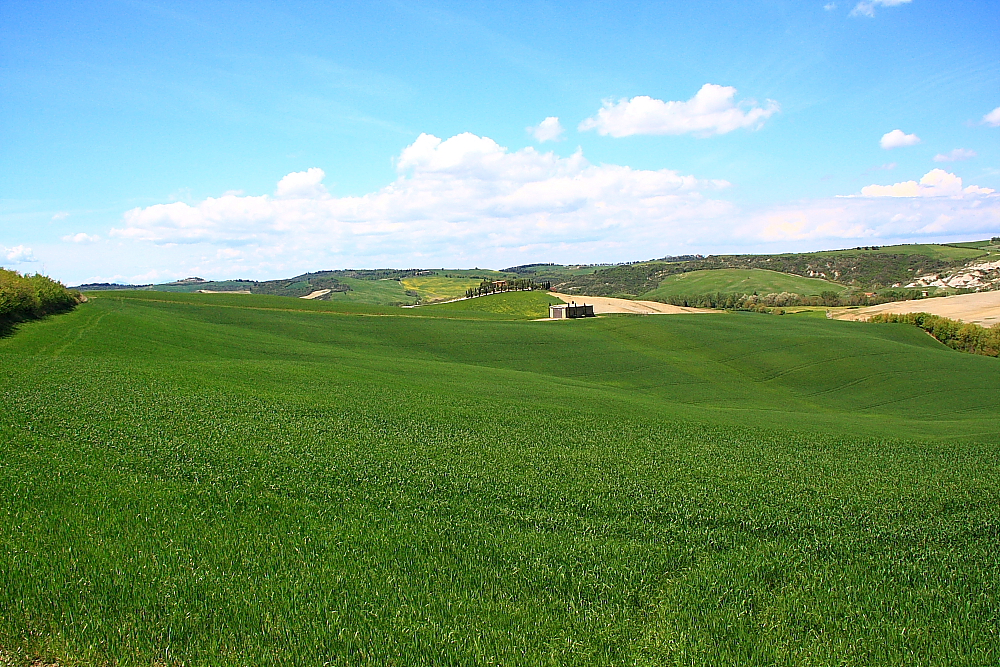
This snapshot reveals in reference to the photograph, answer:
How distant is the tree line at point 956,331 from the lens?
6962 cm

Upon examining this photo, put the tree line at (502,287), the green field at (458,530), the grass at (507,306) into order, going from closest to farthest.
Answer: the green field at (458,530) < the grass at (507,306) < the tree line at (502,287)

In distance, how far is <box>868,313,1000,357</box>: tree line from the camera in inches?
2741

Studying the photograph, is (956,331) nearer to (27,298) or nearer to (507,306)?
(507,306)

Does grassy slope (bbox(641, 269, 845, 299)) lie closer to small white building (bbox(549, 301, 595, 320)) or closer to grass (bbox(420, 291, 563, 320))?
grass (bbox(420, 291, 563, 320))

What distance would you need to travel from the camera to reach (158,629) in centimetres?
857

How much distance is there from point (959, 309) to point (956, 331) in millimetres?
19755

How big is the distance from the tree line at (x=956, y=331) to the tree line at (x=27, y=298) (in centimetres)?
8807

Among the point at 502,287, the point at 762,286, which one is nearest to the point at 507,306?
the point at 502,287

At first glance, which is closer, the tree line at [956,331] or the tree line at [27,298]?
the tree line at [27,298]

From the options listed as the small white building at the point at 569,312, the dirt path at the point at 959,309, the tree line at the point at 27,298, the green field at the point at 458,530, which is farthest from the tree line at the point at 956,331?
the tree line at the point at 27,298

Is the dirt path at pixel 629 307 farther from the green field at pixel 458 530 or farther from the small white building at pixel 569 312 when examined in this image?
the green field at pixel 458 530

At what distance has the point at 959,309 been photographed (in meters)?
91.0

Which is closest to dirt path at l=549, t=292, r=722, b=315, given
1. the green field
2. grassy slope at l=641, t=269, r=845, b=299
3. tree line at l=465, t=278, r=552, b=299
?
tree line at l=465, t=278, r=552, b=299

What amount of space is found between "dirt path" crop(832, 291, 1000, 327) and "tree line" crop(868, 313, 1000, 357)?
289 centimetres
